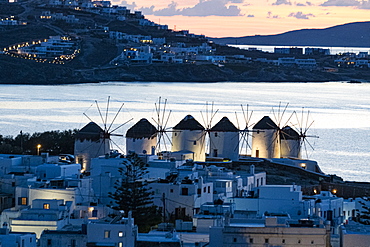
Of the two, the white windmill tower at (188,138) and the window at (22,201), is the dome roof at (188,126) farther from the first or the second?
the window at (22,201)

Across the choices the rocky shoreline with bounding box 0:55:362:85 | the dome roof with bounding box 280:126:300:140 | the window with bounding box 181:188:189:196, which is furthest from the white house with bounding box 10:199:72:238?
the rocky shoreline with bounding box 0:55:362:85

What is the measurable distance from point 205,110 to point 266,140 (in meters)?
54.1

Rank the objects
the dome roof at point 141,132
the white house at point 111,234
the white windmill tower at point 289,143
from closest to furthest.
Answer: the white house at point 111,234
the dome roof at point 141,132
the white windmill tower at point 289,143

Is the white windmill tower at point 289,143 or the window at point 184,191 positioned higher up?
the white windmill tower at point 289,143

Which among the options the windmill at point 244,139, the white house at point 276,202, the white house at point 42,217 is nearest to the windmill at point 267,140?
the windmill at point 244,139

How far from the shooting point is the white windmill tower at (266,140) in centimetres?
4231

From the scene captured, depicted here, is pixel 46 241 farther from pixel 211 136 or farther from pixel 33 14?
pixel 33 14

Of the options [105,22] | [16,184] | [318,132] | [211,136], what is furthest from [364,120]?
[105,22]

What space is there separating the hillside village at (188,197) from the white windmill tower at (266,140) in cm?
4

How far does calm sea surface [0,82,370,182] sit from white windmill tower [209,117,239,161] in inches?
357

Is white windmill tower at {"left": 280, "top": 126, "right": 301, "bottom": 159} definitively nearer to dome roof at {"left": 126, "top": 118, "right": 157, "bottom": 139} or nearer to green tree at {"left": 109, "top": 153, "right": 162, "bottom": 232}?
dome roof at {"left": 126, "top": 118, "right": 157, "bottom": 139}

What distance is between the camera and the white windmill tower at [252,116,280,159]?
1666 inches

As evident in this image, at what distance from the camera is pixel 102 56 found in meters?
161

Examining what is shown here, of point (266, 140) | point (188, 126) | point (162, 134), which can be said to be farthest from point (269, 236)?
point (266, 140)
